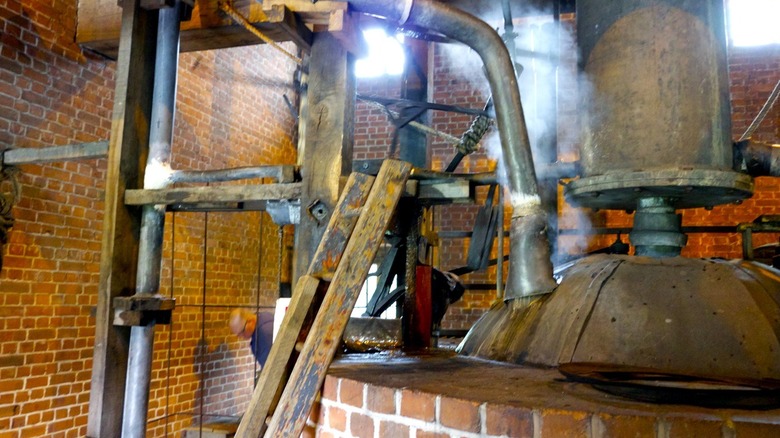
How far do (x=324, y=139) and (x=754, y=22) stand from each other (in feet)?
23.0

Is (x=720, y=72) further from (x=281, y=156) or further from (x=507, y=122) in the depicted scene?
(x=281, y=156)

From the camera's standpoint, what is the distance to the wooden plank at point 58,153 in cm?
332

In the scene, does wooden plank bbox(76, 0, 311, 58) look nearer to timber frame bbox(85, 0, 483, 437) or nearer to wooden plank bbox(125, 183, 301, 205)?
timber frame bbox(85, 0, 483, 437)

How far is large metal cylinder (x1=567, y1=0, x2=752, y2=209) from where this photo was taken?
241 cm

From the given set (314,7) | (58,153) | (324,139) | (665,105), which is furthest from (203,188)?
(665,105)

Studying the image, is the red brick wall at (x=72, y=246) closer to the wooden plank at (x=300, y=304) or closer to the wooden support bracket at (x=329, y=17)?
the wooden support bracket at (x=329, y=17)

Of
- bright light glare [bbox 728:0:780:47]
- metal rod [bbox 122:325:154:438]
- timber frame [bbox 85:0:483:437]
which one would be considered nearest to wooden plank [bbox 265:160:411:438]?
timber frame [bbox 85:0:483:437]

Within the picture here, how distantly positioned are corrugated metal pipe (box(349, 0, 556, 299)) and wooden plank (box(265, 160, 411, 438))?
0.70 m

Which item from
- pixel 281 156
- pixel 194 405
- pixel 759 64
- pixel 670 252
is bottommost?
pixel 194 405

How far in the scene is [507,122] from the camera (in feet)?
8.79

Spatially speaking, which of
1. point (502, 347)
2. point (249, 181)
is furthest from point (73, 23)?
point (502, 347)

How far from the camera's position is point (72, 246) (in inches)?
183

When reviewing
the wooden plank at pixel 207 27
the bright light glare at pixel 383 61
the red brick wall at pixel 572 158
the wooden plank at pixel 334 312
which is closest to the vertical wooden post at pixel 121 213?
the wooden plank at pixel 207 27

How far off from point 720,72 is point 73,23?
15.0ft
